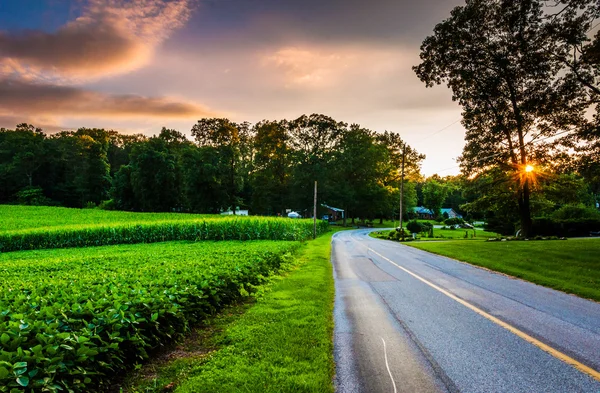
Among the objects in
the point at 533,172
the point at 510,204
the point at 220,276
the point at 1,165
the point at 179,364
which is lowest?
the point at 179,364

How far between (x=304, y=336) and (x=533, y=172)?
95.4 ft

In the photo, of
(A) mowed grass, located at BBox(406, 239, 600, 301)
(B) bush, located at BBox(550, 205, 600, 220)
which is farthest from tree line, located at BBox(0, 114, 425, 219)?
(A) mowed grass, located at BBox(406, 239, 600, 301)

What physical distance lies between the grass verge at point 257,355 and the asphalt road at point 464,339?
0.32 meters

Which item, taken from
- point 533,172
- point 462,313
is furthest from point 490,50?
point 462,313

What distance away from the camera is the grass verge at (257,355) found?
3.83 metres

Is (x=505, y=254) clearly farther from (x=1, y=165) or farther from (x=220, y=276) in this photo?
(x=1, y=165)

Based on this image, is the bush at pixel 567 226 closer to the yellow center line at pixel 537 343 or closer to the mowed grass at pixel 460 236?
the mowed grass at pixel 460 236

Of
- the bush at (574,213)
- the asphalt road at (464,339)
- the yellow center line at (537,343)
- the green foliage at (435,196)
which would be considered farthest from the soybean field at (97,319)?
the green foliage at (435,196)

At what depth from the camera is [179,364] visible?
4430mm

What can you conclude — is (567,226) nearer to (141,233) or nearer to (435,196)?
(141,233)

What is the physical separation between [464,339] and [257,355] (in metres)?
3.35

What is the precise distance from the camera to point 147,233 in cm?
2572

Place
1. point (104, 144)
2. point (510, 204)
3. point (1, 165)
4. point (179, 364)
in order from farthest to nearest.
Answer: point (104, 144) → point (1, 165) → point (510, 204) → point (179, 364)

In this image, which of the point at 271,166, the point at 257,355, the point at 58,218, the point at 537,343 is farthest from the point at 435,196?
the point at 257,355
